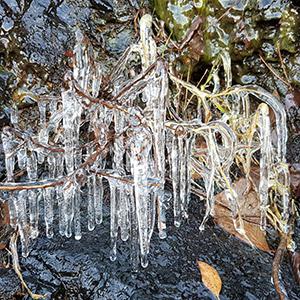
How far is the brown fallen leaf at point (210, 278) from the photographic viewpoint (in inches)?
84.8

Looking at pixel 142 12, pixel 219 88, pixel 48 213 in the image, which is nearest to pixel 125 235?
pixel 48 213

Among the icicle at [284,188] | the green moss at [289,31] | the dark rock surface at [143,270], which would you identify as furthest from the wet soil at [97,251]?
the green moss at [289,31]

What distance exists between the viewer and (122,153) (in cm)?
219

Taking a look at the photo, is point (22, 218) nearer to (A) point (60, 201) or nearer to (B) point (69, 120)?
(A) point (60, 201)

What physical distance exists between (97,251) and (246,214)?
3.25 feet

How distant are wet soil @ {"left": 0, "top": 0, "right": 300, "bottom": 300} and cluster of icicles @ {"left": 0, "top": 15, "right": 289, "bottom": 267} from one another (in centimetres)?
8

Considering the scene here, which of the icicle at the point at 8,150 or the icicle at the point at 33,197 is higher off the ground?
the icicle at the point at 8,150

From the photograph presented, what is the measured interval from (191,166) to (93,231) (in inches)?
27.3

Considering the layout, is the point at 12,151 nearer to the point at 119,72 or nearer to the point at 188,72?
the point at 119,72

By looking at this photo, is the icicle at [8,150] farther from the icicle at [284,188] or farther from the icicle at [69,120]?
the icicle at [284,188]

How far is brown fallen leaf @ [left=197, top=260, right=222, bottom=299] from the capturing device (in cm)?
215

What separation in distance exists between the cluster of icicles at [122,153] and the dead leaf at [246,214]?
0.08m

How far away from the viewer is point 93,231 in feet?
7.90

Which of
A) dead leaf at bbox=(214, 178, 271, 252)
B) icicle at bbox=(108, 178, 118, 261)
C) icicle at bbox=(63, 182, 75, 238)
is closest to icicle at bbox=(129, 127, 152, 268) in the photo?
icicle at bbox=(108, 178, 118, 261)
